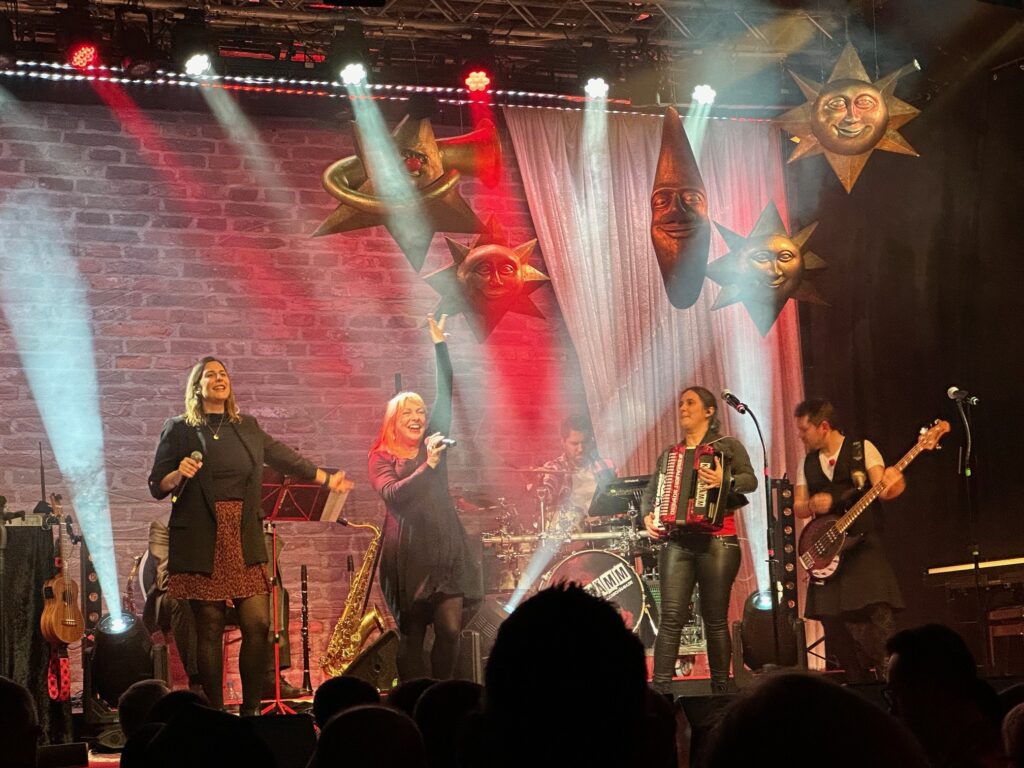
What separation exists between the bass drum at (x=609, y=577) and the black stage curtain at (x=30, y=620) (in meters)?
3.13

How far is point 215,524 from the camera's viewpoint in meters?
6.42

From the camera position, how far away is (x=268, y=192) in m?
9.33

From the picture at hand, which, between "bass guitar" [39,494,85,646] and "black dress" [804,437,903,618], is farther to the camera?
"black dress" [804,437,903,618]

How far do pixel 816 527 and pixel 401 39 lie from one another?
14.4 ft

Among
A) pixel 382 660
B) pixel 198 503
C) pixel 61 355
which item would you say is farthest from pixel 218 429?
pixel 61 355

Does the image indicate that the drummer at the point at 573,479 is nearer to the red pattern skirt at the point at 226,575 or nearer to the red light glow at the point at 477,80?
the red light glow at the point at 477,80

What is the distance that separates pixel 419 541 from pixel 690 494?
1480mm

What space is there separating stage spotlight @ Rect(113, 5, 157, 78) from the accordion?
13.3 ft

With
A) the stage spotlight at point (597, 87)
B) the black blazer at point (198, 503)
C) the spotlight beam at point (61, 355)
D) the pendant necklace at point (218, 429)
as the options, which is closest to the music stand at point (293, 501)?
the black blazer at point (198, 503)

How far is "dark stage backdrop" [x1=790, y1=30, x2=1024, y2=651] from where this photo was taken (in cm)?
866

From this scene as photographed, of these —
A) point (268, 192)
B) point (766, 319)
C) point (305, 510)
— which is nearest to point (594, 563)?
point (305, 510)

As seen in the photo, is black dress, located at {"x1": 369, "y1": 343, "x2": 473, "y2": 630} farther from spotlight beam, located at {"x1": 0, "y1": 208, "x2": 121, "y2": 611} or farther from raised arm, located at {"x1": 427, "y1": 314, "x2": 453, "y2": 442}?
spotlight beam, located at {"x1": 0, "y1": 208, "x2": 121, "y2": 611}

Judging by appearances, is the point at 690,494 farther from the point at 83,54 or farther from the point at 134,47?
the point at 83,54

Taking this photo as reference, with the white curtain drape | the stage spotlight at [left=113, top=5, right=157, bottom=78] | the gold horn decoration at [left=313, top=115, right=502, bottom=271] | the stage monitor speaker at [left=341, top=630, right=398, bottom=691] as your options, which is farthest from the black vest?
the stage spotlight at [left=113, top=5, right=157, bottom=78]
